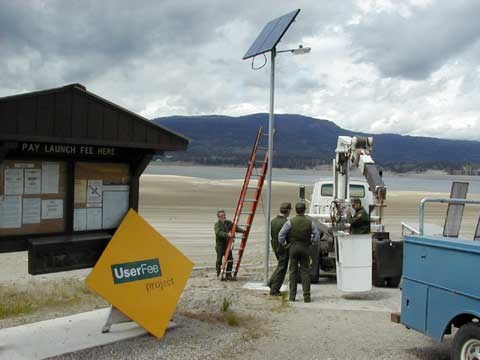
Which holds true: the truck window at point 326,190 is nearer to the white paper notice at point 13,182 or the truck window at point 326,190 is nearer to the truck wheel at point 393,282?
the truck wheel at point 393,282

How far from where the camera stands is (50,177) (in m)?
7.19

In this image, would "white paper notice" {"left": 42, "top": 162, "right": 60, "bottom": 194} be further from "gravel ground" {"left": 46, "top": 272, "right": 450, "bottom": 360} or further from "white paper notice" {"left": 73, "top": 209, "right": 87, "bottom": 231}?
"gravel ground" {"left": 46, "top": 272, "right": 450, "bottom": 360}

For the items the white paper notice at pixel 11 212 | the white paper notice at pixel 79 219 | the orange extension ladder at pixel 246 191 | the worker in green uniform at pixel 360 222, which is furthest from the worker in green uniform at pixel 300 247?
the white paper notice at pixel 11 212

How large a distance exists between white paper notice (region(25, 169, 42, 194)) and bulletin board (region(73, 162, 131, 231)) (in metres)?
0.49

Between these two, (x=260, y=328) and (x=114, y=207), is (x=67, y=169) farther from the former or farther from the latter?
(x=260, y=328)

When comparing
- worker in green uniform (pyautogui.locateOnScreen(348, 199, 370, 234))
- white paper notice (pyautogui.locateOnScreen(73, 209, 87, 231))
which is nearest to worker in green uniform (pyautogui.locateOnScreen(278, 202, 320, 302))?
worker in green uniform (pyautogui.locateOnScreen(348, 199, 370, 234))

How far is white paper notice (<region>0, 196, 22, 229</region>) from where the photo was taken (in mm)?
6820

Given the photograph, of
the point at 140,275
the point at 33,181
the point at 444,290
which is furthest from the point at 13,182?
the point at 444,290

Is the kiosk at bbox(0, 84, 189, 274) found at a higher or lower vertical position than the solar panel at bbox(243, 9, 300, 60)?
lower

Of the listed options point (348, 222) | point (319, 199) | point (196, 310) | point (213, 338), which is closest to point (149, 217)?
point (319, 199)

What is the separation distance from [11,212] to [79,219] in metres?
0.88

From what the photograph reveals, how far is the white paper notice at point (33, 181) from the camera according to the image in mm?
7000

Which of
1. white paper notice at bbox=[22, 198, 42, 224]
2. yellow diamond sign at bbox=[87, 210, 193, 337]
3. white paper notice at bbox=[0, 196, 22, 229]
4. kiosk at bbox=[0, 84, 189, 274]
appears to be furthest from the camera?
yellow diamond sign at bbox=[87, 210, 193, 337]

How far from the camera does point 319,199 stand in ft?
51.2
